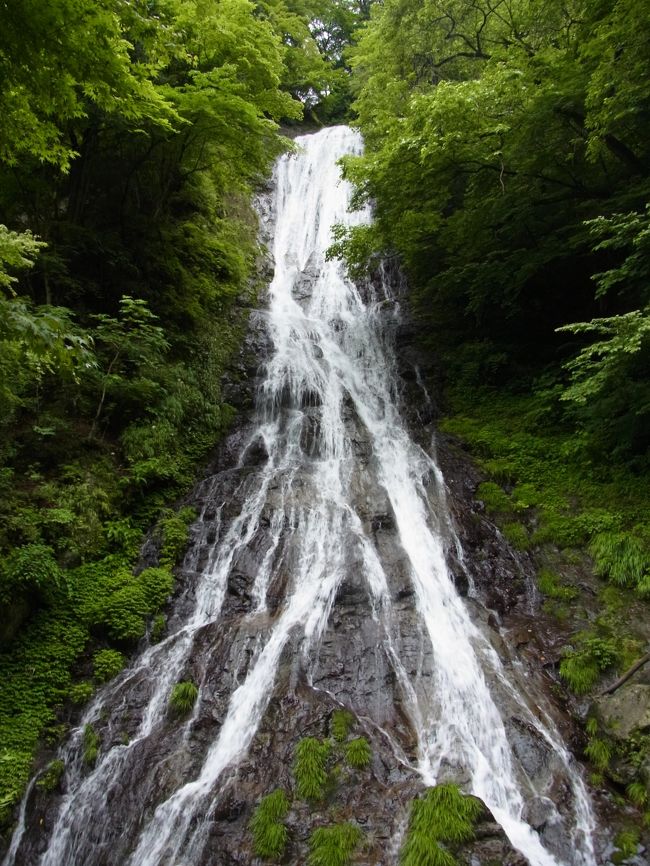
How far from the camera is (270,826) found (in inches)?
173

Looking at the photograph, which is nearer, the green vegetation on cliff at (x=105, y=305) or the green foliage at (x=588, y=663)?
the green vegetation on cliff at (x=105, y=305)

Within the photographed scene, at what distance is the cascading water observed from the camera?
4.63m

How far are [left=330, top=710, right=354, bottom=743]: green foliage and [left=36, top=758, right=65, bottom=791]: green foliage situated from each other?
2731mm

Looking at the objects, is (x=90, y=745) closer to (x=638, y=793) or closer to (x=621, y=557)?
(x=638, y=793)

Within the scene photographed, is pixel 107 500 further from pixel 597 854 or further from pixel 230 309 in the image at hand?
pixel 230 309

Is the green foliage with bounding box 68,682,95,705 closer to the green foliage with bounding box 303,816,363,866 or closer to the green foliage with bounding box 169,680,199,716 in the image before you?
the green foliage with bounding box 169,680,199,716

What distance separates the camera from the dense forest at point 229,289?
514 cm

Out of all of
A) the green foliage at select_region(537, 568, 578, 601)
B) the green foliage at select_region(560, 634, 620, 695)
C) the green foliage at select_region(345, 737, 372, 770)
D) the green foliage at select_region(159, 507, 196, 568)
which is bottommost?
the green foliage at select_region(345, 737, 372, 770)

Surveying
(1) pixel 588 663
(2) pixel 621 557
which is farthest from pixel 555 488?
(1) pixel 588 663

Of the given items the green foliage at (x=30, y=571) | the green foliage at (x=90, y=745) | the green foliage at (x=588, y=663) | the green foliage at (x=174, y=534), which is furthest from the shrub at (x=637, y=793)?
the green foliage at (x=30, y=571)

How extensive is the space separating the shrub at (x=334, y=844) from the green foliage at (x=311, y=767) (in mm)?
333

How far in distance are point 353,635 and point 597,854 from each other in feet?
10.0

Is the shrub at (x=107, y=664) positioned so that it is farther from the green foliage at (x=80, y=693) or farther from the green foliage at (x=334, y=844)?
the green foliage at (x=334, y=844)

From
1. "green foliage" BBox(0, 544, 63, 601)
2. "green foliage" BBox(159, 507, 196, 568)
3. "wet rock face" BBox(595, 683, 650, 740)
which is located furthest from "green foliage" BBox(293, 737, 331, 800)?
"green foliage" BBox(0, 544, 63, 601)
